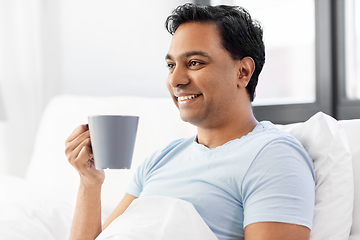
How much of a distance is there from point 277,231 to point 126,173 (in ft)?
2.74

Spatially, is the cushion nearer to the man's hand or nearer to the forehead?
the forehead

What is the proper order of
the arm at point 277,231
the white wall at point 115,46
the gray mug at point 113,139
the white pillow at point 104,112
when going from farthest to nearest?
the white wall at point 115,46 < the white pillow at point 104,112 < the gray mug at point 113,139 < the arm at point 277,231

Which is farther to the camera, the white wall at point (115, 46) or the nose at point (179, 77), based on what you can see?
the white wall at point (115, 46)

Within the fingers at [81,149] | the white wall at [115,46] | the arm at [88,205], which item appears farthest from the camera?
the white wall at [115,46]

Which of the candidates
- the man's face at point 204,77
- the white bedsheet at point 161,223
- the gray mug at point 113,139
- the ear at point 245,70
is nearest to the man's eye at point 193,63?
the man's face at point 204,77

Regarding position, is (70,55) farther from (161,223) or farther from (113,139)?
(161,223)

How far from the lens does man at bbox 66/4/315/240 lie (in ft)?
2.61

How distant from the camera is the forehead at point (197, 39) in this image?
100cm

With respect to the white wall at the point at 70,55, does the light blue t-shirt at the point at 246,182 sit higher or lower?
lower

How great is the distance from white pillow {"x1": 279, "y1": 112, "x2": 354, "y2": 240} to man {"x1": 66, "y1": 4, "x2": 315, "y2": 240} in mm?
50

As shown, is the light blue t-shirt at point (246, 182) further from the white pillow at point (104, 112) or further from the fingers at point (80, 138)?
the white pillow at point (104, 112)

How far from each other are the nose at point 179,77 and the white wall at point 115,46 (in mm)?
1137

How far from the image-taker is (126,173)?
150cm

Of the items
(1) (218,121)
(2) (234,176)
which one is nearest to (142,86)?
(1) (218,121)
